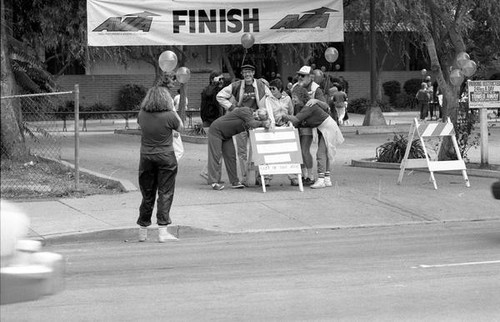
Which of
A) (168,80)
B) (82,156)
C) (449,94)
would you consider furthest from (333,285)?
(82,156)

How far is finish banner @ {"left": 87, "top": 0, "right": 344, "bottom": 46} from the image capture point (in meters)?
17.5

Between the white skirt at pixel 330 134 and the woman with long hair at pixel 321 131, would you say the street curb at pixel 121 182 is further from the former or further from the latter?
the white skirt at pixel 330 134

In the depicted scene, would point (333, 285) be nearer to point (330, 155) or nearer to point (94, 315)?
point (94, 315)

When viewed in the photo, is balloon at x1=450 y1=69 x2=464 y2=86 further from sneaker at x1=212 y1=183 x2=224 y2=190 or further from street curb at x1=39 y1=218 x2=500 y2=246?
sneaker at x1=212 y1=183 x2=224 y2=190

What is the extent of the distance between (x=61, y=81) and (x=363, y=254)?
33498 mm

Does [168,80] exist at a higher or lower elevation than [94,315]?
higher

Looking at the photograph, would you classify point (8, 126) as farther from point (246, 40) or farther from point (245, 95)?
point (246, 40)

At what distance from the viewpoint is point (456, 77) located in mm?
17578

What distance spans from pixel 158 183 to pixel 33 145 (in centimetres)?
635

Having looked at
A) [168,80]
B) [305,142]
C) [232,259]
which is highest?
[168,80]

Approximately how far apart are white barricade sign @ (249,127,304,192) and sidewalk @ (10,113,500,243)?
1.29 feet

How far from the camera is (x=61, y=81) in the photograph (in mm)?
41781

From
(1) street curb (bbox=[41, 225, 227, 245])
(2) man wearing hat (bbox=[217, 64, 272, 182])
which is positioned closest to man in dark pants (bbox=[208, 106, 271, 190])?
(2) man wearing hat (bbox=[217, 64, 272, 182])

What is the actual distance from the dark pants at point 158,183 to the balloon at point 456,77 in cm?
807
